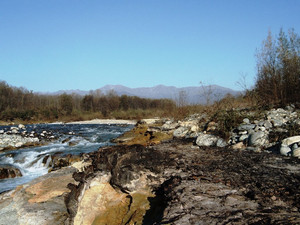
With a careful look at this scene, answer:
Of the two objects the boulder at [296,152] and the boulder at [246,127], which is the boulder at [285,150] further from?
the boulder at [246,127]

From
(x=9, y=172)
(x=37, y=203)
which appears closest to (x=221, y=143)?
(x=37, y=203)

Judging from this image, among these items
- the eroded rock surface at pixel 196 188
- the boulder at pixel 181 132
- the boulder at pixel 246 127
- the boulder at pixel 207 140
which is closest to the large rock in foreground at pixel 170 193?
the eroded rock surface at pixel 196 188

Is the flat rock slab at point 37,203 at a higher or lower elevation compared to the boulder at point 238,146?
lower

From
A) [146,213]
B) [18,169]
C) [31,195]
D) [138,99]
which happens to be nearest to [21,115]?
[138,99]

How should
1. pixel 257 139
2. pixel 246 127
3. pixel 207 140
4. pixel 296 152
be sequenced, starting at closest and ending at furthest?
pixel 296 152 → pixel 257 139 → pixel 207 140 → pixel 246 127

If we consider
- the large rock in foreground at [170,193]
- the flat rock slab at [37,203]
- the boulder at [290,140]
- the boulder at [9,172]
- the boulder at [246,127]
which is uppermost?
the boulder at [246,127]

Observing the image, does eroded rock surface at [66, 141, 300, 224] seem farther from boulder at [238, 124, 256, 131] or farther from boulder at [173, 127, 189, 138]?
boulder at [173, 127, 189, 138]

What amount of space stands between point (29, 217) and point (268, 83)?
29.9 ft

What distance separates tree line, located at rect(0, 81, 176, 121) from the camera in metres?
35.3

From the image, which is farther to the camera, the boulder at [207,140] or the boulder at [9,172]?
the boulder at [9,172]

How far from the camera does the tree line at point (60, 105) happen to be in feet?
116

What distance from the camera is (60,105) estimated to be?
1624 inches

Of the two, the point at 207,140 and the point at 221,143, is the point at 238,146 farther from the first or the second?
the point at 207,140

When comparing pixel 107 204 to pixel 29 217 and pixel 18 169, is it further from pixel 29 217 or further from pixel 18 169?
pixel 18 169
